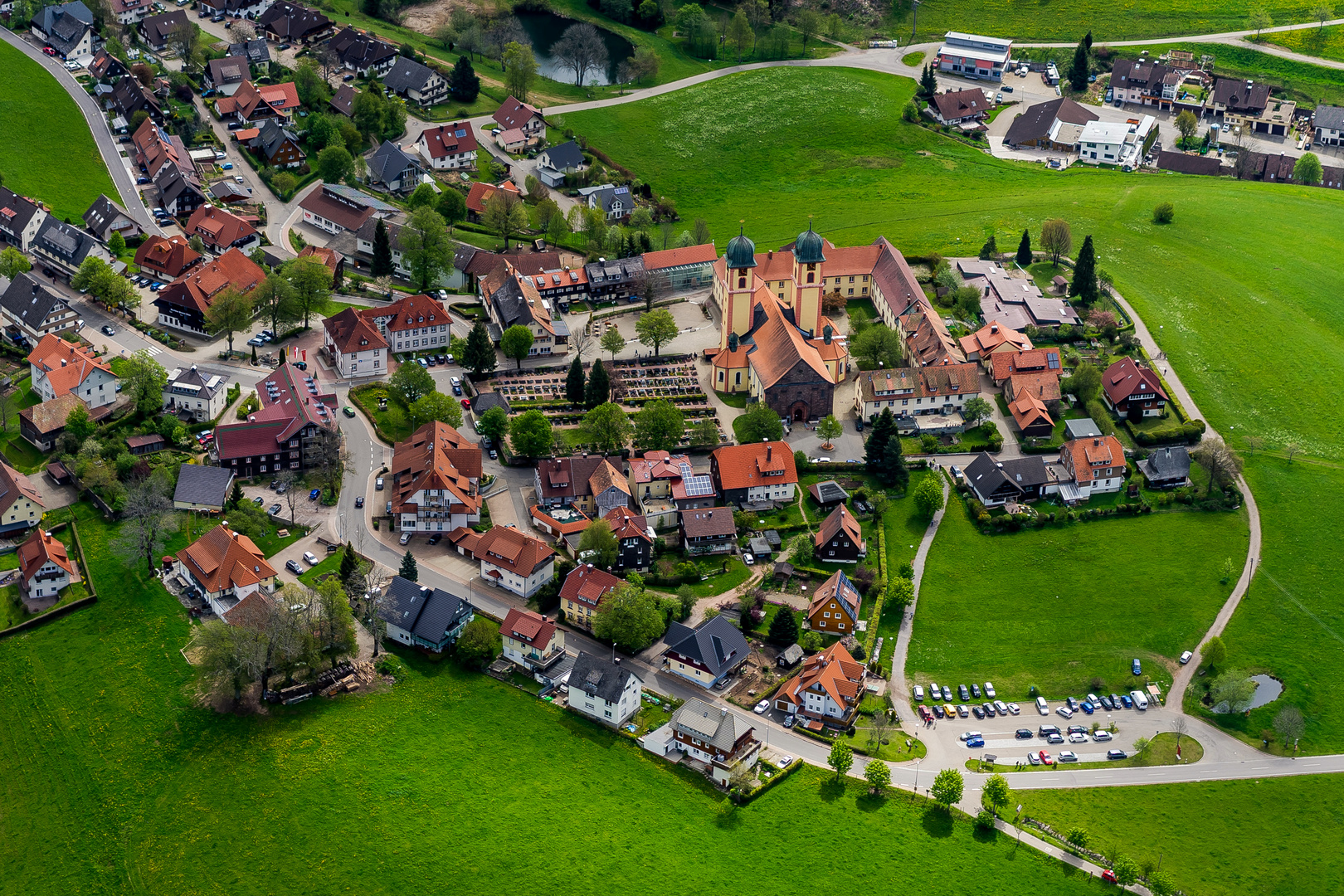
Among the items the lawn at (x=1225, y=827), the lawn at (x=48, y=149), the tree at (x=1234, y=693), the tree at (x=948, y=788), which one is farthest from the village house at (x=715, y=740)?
the lawn at (x=48, y=149)

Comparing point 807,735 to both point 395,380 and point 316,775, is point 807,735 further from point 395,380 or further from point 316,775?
point 395,380

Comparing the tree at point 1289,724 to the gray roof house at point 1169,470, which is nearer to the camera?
the tree at point 1289,724

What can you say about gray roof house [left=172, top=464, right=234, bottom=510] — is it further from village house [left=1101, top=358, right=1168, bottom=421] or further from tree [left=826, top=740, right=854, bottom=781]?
village house [left=1101, top=358, right=1168, bottom=421]

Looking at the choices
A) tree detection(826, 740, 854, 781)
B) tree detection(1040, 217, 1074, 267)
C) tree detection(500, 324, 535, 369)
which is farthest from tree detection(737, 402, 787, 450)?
tree detection(1040, 217, 1074, 267)

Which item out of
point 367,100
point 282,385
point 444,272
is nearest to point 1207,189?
point 444,272

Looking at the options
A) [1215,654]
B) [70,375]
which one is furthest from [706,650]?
[70,375]

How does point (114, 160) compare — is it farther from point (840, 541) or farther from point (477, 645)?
point (840, 541)

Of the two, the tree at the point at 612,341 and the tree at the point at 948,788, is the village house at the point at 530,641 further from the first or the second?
the tree at the point at 612,341
